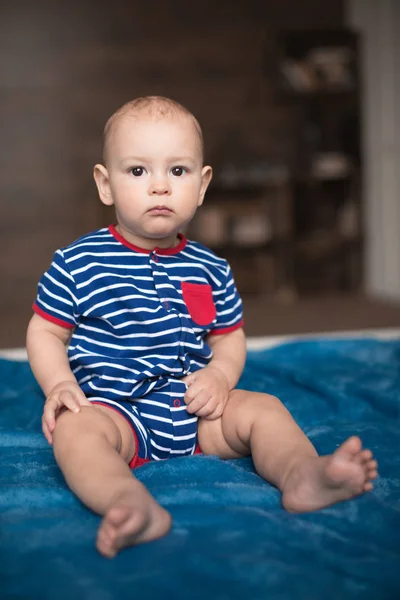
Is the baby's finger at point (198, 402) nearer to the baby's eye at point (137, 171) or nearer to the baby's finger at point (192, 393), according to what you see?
the baby's finger at point (192, 393)

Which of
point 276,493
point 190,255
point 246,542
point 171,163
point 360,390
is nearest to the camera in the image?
point 246,542

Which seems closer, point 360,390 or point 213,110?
point 360,390

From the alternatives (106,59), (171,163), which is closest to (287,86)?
(106,59)

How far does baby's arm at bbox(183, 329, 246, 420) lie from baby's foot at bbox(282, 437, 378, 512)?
22 cm

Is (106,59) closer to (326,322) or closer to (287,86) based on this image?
(287,86)

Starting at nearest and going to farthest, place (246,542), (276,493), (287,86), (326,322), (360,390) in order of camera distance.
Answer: (246,542)
(276,493)
(360,390)
(326,322)
(287,86)

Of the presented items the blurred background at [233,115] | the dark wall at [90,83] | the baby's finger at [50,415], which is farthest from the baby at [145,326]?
the dark wall at [90,83]

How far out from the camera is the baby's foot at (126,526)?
2.45ft

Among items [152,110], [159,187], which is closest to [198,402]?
[159,187]

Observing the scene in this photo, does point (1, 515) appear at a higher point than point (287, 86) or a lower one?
lower

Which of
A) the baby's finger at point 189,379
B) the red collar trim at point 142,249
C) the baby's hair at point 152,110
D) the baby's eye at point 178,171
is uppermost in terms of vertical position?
the baby's hair at point 152,110

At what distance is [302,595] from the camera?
0.68m

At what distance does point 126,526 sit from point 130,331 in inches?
15.7

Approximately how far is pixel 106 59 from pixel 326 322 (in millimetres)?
2370
